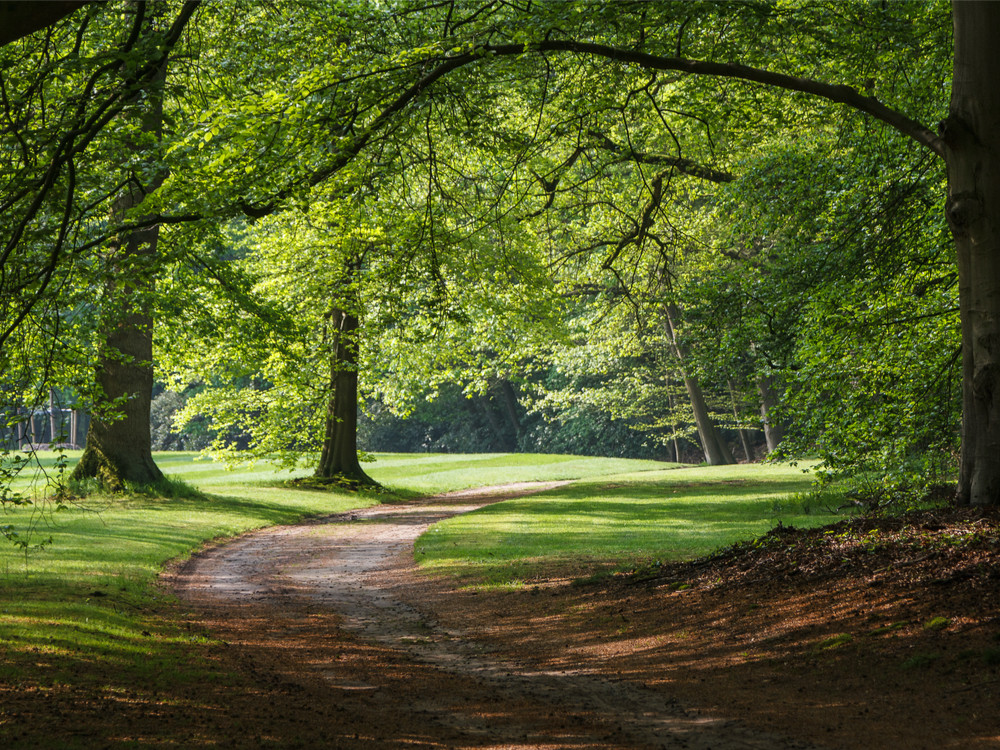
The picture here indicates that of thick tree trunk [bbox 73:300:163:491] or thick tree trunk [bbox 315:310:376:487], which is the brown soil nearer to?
thick tree trunk [bbox 73:300:163:491]

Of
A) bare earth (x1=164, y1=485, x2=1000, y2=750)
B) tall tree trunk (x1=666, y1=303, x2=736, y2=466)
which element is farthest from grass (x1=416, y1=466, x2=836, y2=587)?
tall tree trunk (x1=666, y1=303, x2=736, y2=466)

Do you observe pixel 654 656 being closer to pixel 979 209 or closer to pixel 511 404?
pixel 979 209

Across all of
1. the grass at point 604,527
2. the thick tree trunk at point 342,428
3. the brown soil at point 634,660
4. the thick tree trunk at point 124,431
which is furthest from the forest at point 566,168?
the thick tree trunk at point 342,428

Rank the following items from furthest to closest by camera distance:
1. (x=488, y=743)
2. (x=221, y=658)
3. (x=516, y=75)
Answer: (x=516, y=75) → (x=221, y=658) → (x=488, y=743)

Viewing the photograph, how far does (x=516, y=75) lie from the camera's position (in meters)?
11.2

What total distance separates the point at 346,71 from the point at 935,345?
7.51m

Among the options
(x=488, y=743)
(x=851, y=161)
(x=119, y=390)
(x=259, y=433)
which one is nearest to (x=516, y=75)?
(x=851, y=161)

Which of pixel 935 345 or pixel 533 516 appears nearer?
pixel 935 345

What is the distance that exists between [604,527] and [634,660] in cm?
1006

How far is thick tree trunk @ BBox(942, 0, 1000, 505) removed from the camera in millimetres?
7672

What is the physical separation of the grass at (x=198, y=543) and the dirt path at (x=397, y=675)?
71cm

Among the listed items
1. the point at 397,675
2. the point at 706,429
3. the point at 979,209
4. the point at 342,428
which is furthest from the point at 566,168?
the point at 706,429

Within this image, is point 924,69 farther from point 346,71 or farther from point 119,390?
point 119,390

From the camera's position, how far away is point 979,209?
7691 mm
